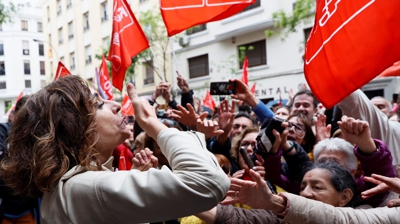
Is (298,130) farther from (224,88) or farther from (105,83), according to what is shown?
(105,83)

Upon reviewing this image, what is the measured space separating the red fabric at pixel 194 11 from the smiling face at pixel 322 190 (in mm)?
1557

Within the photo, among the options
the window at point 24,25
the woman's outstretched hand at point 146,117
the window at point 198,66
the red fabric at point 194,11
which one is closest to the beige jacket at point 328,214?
the woman's outstretched hand at point 146,117

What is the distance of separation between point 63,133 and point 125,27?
3.44 meters

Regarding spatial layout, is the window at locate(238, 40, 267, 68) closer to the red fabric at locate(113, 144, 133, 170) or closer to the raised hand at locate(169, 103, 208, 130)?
the red fabric at locate(113, 144, 133, 170)


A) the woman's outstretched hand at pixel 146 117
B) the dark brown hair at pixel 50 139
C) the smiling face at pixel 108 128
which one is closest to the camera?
the dark brown hair at pixel 50 139

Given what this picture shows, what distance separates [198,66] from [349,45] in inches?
720

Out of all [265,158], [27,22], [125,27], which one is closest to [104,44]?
[125,27]

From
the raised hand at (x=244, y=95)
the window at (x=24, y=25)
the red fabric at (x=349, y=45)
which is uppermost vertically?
the window at (x=24, y=25)

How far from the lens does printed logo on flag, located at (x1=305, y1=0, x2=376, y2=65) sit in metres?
2.04

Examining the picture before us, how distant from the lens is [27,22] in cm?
5062

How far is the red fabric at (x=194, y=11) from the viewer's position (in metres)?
3.44

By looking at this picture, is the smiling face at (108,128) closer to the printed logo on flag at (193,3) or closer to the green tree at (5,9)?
the printed logo on flag at (193,3)

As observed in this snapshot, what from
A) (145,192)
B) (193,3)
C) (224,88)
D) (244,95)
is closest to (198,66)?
(193,3)

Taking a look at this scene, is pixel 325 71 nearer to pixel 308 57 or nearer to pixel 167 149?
pixel 308 57
